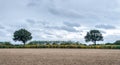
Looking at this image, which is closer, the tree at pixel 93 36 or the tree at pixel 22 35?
the tree at pixel 22 35

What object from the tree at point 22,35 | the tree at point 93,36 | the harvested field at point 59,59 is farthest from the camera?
the tree at point 93,36

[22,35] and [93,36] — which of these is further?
[93,36]

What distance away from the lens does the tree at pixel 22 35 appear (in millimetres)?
104875

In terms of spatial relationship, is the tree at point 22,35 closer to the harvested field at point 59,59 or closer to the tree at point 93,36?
the tree at point 93,36

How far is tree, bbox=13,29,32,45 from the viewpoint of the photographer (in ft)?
344

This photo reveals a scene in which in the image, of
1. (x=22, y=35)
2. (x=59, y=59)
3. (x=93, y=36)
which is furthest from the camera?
(x=93, y=36)

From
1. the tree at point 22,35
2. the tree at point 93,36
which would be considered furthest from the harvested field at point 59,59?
the tree at point 93,36

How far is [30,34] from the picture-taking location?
108812mm

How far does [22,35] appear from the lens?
343ft

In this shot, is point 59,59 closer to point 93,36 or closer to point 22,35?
point 22,35

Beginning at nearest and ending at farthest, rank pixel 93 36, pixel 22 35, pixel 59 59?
pixel 59 59 < pixel 22 35 < pixel 93 36

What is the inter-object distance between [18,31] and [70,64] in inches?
3681

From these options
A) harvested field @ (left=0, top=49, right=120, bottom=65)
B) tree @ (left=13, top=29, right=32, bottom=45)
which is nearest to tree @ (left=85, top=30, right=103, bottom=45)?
tree @ (left=13, top=29, right=32, bottom=45)

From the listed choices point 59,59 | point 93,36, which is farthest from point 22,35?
point 59,59
